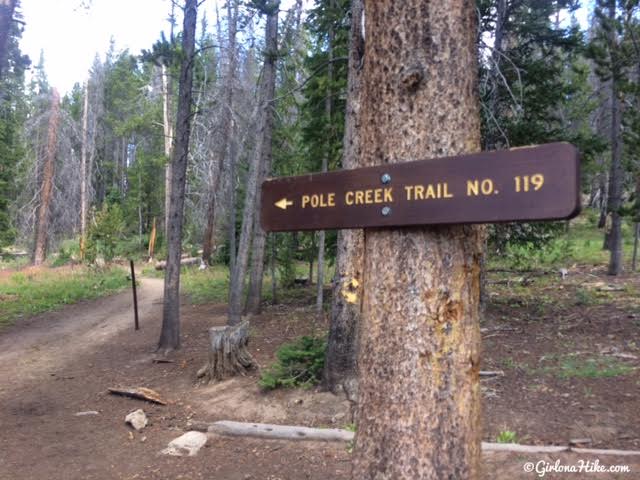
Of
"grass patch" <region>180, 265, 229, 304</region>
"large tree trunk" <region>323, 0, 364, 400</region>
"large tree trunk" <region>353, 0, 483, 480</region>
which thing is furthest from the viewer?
"grass patch" <region>180, 265, 229, 304</region>

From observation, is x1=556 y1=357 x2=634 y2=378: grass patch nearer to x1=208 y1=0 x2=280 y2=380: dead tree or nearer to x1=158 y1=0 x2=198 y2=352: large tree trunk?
x1=208 y1=0 x2=280 y2=380: dead tree

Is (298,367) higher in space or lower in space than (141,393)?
higher

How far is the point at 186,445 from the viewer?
19.3 feet

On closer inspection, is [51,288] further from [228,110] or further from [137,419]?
[137,419]

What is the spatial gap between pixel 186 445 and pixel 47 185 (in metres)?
25.5

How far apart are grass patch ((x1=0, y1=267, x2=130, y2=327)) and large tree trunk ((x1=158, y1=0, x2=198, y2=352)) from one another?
6431mm

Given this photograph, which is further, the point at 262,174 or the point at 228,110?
the point at 262,174

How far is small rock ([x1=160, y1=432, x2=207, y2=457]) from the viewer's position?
578 cm

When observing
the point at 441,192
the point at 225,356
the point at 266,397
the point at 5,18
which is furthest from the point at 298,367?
the point at 5,18

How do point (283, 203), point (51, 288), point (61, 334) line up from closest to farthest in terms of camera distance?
point (283, 203) → point (61, 334) → point (51, 288)

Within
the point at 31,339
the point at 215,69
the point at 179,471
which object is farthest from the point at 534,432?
the point at 215,69

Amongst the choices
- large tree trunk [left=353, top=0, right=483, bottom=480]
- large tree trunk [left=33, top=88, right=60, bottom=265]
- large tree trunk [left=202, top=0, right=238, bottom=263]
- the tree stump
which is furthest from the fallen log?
large tree trunk [left=33, top=88, right=60, bottom=265]

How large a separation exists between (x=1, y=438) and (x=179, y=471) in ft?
9.30

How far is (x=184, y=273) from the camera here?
23938 mm
